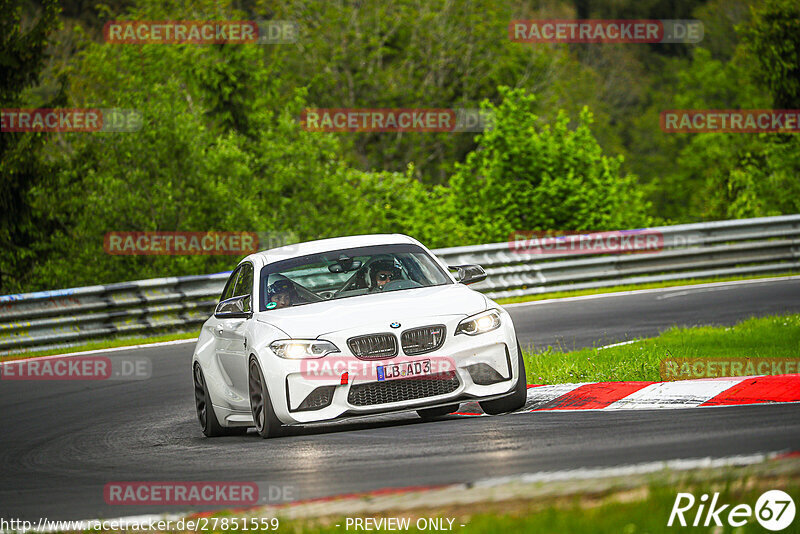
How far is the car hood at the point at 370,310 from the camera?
874cm

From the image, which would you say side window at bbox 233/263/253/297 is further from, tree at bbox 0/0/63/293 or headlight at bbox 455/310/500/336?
tree at bbox 0/0/63/293

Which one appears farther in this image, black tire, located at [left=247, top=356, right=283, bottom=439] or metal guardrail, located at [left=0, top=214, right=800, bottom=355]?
metal guardrail, located at [left=0, top=214, right=800, bottom=355]

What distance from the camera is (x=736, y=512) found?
4.77 metres

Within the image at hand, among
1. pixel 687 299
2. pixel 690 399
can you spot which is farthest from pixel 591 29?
pixel 690 399

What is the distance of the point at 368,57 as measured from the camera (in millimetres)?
49906

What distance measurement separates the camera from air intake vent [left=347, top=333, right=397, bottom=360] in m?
8.59

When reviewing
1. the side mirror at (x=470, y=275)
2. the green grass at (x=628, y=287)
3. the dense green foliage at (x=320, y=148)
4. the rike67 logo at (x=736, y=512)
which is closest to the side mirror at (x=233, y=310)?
the side mirror at (x=470, y=275)

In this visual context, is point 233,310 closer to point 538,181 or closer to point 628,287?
point 628,287

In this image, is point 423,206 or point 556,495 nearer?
point 556,495

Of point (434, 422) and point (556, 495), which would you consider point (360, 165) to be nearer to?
point (434, 422)

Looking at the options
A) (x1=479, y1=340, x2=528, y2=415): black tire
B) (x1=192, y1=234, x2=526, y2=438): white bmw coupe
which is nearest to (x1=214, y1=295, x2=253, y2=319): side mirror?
(x1=192, y1=234, x2=526, y2=438): white bmw coupe

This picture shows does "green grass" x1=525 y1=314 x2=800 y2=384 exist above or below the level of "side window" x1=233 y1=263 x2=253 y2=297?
below

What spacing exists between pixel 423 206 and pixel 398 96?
64.7ft

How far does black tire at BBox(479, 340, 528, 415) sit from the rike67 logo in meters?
4.10
